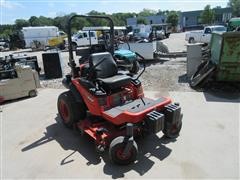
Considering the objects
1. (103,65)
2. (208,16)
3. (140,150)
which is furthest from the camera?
(208,16)

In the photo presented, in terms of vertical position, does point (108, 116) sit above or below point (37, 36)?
below

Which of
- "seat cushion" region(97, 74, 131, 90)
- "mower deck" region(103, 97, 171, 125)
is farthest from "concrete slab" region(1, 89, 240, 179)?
"seat cushion" region(97, 74, 131, 90)

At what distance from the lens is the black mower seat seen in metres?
3.51

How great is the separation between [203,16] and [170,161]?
47.4 metres

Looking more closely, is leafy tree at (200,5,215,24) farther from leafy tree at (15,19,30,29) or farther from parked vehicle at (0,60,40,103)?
leafy tree at (15,19,30,29)

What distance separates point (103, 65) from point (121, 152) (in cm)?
160

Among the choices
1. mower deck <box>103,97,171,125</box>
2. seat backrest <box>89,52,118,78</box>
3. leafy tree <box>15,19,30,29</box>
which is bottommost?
mower deck <box>103,97,171,125</box>

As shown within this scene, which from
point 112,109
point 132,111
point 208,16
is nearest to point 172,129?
point 132,111

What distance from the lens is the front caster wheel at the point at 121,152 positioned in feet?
9.34

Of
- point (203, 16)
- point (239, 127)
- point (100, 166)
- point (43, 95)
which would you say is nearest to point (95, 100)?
point (100, 166)

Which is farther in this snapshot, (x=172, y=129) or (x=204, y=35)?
(x=204, y=35)

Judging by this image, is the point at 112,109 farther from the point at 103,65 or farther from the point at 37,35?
the point at 37,35

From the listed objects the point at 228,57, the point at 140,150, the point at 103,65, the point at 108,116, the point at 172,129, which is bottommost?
the point at 140,150

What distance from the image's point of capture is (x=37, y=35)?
22.3m
